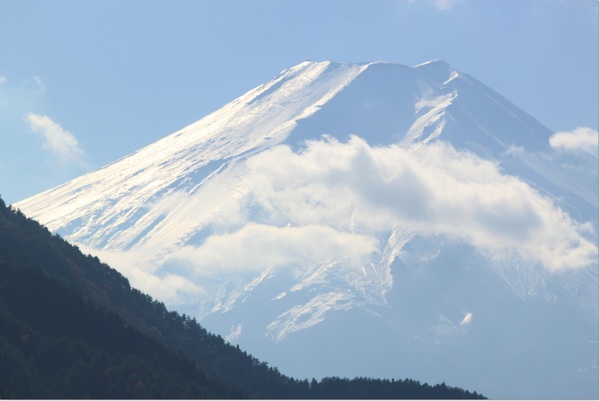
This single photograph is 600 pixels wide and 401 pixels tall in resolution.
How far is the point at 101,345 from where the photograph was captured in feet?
322

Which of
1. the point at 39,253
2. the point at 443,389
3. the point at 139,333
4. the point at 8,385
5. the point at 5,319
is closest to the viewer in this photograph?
the point at 8,385

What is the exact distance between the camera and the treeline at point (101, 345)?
9012 cm

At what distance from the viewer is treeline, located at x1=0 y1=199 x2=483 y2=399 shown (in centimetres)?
9012

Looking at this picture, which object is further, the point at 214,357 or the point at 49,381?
the point at 214,357

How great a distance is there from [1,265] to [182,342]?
20205 millimetres

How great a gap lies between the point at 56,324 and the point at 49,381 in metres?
11.1

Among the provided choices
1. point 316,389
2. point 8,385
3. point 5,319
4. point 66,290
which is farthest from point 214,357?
point 8,385

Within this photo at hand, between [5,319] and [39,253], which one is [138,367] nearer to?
[5,319]

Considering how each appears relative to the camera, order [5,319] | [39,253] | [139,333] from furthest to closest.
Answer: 1. [39,253]
2. [139,333]
3. [5,319]

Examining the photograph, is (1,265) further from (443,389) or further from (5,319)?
(443,389)

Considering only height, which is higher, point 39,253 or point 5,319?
point 39,253

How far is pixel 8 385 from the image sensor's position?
83.6m

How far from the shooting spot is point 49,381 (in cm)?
8825

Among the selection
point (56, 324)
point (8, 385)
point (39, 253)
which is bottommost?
point (8, 385)
